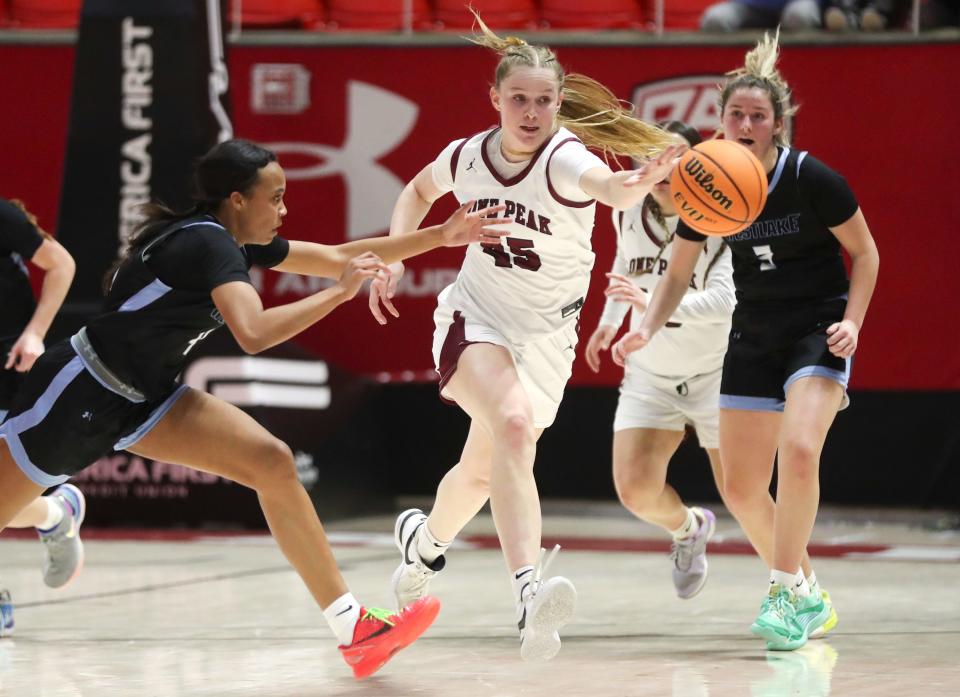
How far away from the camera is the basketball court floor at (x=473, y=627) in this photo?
5008mm

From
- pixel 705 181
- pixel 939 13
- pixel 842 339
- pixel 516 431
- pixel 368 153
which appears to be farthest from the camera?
pixel 368 153

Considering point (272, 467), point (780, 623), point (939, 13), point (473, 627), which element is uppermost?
point (939, 13)

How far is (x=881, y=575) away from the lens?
810 centimetres

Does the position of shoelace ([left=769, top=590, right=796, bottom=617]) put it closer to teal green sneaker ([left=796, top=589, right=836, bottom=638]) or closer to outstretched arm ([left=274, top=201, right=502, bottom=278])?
teal green sneaker ([left=796, top=589, right=836, bottom=638])

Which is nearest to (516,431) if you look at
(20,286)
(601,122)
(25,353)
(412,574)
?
(412,574)

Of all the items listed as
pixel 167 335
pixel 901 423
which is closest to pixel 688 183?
pixel 167 335

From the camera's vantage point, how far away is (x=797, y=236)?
5719mm

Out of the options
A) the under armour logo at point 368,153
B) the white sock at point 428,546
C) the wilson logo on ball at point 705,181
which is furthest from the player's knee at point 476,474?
the under armour logo at point 368,153

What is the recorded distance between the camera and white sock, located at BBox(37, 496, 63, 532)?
6.70 metres

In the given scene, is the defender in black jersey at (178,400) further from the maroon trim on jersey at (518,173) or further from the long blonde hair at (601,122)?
the long blonde hair at (601,122)

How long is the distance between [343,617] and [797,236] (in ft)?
7.10

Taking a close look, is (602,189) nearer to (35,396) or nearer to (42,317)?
(35,396)

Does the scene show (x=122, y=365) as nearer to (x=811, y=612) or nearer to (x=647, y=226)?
(x=811, y=612)

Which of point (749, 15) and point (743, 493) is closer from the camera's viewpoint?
point (743, 493)
